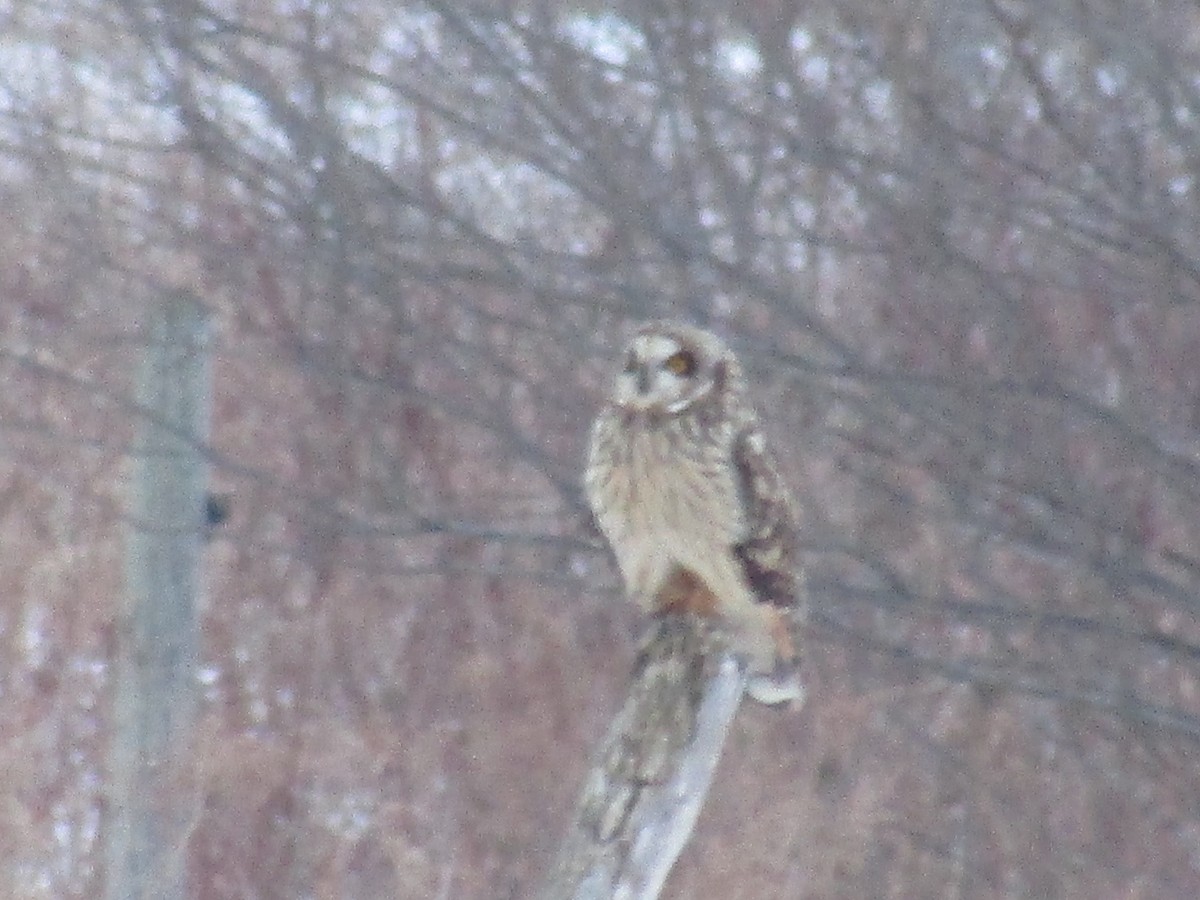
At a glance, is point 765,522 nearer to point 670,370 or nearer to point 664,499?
point 664,499

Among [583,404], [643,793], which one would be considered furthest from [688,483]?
[583,404]

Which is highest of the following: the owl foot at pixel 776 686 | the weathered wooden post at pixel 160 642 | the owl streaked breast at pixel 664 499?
the owl foot at pixel 776 686

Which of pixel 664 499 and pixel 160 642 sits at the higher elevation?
pixel 664 499

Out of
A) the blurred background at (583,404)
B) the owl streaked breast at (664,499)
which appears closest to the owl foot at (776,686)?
the owl streaked breast at (664,499)

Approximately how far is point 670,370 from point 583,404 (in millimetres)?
2406

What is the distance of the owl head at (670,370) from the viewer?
387cm

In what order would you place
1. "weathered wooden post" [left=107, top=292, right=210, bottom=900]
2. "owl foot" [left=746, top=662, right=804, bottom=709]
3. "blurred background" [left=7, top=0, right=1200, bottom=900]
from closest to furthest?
"owl foot" [left=746, top=662, right=804, bottom=709], "weathered wooden post" [left=107, top=292, right=210, bottom=900], "blurred background" [left=7, top=0, right=1200, bottom=900]

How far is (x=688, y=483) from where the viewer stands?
3977mm

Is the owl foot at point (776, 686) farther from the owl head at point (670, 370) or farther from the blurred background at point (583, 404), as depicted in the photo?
the blurred background at point (583, 404)

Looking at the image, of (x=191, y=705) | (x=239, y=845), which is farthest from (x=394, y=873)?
(x=191, y=705)

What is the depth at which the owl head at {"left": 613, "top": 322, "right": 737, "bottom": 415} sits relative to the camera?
3871mm

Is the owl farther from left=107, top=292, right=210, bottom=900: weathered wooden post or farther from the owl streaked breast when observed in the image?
left=107, top=292, right=210, bottom=900: weathered wooden post

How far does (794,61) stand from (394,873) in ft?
8.92

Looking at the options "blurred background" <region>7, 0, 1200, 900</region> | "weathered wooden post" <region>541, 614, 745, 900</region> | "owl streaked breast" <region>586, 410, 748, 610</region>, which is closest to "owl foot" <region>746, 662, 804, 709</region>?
"owl streaked breast" <region>586, 410, 748, 610</region>
